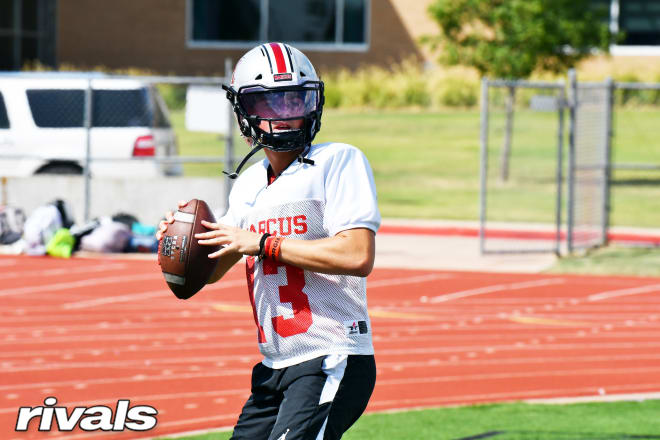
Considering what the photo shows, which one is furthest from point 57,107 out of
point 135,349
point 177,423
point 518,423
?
point 518,423

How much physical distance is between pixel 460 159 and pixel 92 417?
66.0 ft

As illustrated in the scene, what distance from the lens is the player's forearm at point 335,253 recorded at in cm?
387

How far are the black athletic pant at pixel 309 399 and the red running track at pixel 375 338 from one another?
9.88 ft

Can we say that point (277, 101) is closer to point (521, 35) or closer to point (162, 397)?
point (162, 397)

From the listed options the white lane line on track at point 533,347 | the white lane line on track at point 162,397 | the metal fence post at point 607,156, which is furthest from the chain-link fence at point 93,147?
the white lane line on track at point 162,397

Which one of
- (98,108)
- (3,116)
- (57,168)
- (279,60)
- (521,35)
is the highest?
(521,35)

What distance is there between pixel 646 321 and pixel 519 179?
13.3 metres

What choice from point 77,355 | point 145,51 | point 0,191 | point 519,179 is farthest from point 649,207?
point 145,51

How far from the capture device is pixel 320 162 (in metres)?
4.03

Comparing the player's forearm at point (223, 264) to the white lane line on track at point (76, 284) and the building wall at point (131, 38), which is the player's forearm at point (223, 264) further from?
the building wall at point (131, 38)

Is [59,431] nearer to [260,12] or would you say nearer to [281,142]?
[281,142]

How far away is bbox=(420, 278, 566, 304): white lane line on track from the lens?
12070mm

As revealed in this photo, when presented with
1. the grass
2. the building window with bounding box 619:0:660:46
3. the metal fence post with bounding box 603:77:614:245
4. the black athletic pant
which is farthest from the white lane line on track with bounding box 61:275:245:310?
the building window with bounding box 619:0:660:46

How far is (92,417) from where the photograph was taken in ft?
24.1
